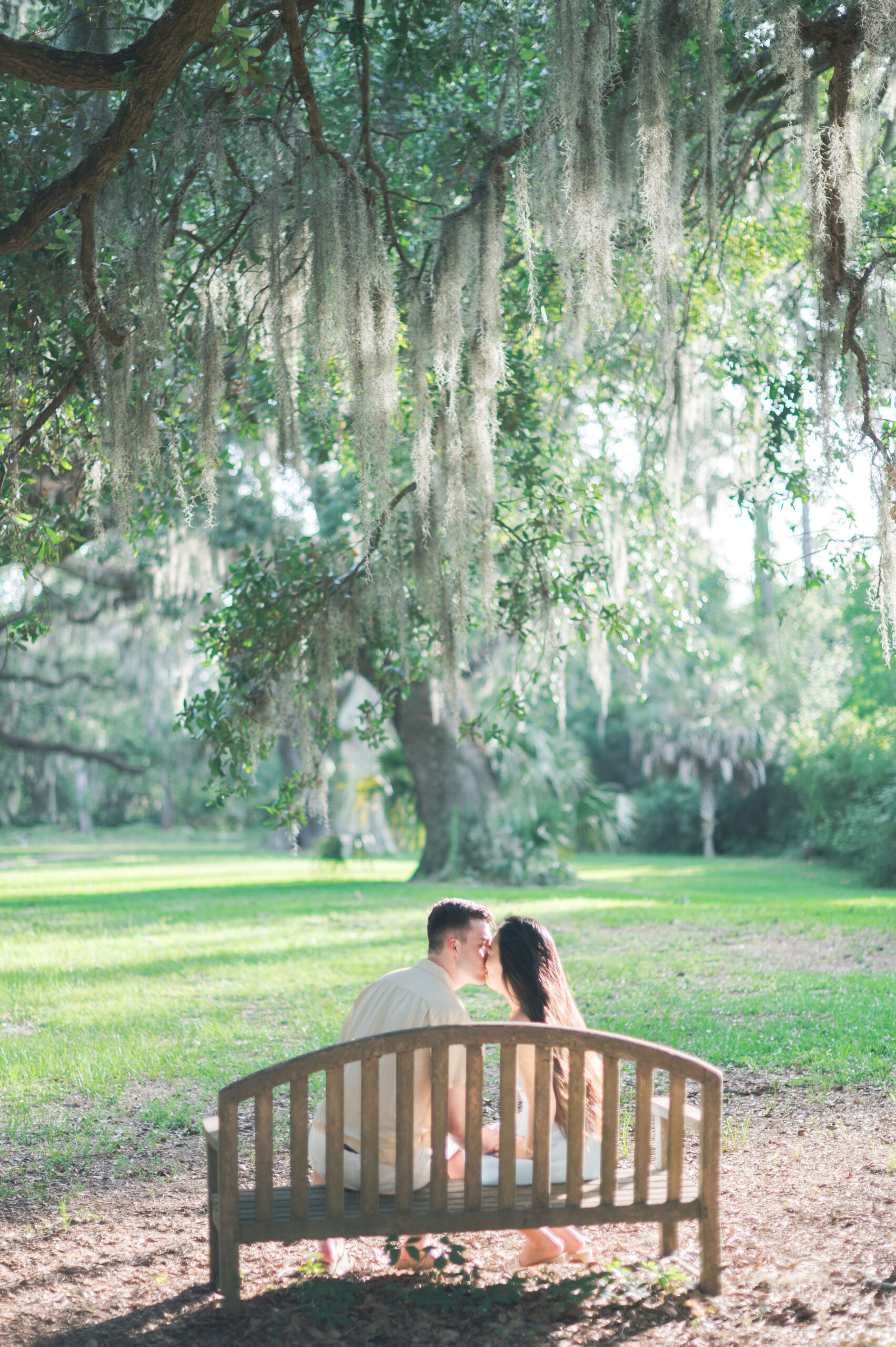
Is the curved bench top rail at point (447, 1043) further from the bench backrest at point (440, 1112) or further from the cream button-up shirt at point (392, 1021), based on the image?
the cream button-up shirt at point (392, 1021)

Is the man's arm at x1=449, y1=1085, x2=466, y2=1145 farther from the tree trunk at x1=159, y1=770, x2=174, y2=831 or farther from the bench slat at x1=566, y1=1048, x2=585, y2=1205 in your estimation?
the tree trunk at x1=159, y1=770, x2=174, y2=831

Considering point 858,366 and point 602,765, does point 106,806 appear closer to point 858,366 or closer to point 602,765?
point 602,765

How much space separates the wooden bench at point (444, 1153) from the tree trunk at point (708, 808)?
83.6 feet

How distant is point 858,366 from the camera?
4855 millimetres

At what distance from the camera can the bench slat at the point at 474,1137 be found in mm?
2789

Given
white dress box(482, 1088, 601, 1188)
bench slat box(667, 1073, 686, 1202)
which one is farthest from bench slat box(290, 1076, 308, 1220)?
bench slat box(667, 1073, 686, 1202)

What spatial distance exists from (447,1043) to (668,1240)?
3.42 feet

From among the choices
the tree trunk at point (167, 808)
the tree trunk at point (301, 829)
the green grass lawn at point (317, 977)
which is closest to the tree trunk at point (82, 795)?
the tree trunk at point (167, 808)

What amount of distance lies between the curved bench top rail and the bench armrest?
290mm

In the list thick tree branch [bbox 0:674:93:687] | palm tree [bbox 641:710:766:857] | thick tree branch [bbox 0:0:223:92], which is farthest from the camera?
palm tree [bbox 641:710:766:857]

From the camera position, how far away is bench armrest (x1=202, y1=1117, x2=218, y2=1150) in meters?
2.98

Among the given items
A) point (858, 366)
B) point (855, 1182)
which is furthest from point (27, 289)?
point (855, 1182)

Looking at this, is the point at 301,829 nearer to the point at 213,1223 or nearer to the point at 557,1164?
the point at 213,1223

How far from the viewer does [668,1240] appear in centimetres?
322
